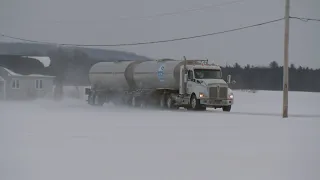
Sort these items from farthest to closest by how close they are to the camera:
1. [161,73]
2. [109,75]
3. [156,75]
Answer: [109,75] < [156,75] < [161,73]

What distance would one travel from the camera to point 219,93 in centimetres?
3494

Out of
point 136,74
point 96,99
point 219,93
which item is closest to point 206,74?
point 219,93

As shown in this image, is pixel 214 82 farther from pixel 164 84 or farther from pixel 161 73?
pixel 161 73

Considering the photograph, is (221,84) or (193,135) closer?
(193,135)

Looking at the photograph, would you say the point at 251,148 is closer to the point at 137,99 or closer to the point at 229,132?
the point at 229,132

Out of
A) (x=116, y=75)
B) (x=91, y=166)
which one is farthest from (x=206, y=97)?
(x=91, y=166)

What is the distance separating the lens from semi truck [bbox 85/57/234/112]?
35188 millimetres

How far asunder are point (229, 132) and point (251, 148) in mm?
4555

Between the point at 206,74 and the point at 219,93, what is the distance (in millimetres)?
2266

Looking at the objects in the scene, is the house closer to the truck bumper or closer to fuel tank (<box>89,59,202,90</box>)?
fuel tank (<box>89,59,202,90</box>)

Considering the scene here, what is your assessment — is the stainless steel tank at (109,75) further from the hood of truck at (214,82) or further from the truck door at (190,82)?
the hood of truck at (214,82)

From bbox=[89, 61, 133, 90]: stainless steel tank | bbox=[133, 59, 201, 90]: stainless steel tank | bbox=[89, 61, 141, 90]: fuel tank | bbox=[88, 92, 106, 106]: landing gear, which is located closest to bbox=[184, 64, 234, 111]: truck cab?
bbox=[133, 59, 201, 90]: stainless steel tank

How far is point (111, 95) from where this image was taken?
43719 mm

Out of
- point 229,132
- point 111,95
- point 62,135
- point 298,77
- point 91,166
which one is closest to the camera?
point 91,166
